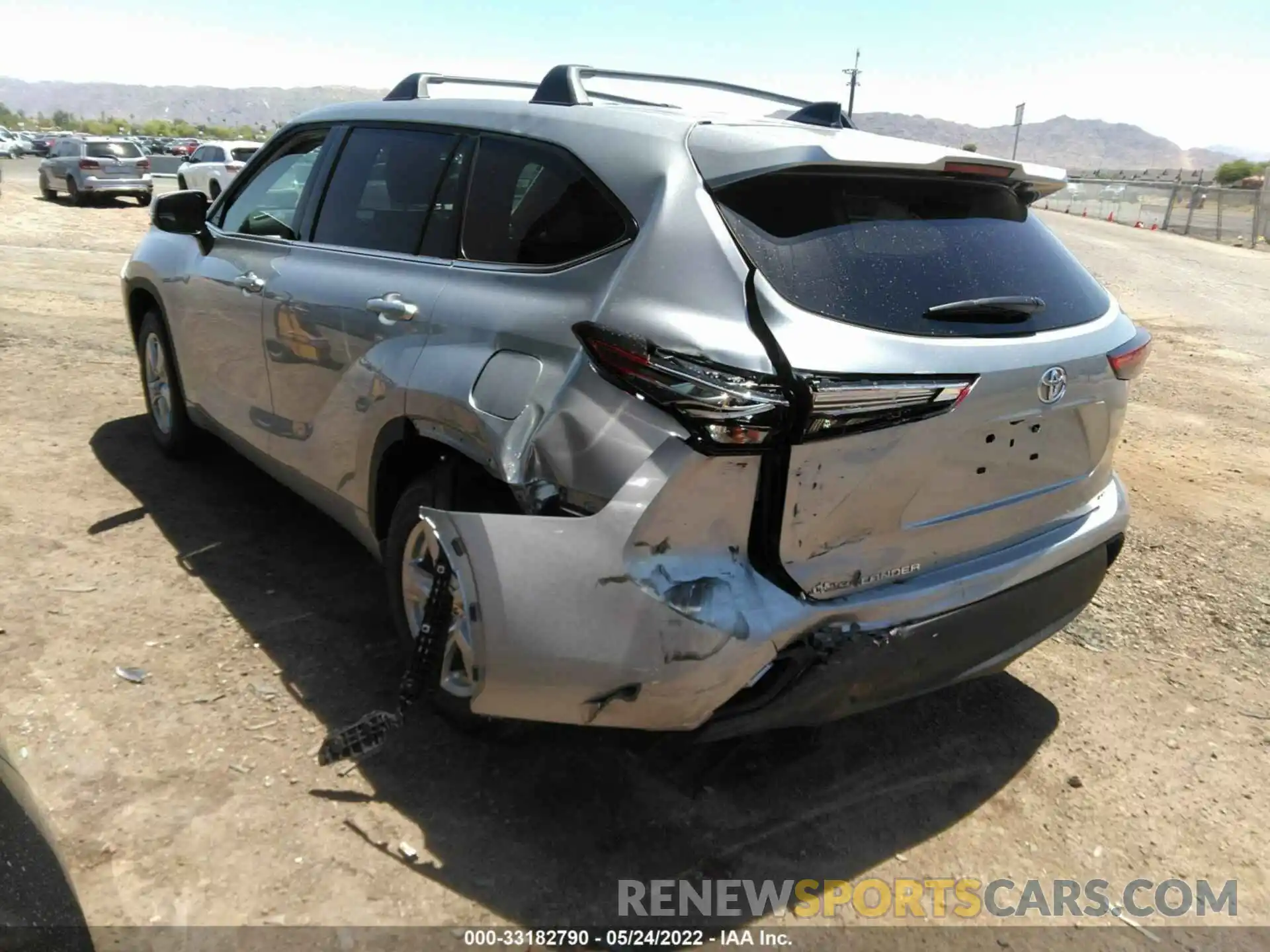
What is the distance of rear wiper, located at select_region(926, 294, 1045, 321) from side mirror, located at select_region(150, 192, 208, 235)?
3509 millimetres

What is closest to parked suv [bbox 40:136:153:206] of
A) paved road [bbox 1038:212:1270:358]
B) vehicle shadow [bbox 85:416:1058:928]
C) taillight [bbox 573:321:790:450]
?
paved road [bbox 1038:212:1270:358]

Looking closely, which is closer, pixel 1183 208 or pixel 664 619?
pixel 664 619

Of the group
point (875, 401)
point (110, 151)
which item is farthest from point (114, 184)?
point (875, 401)

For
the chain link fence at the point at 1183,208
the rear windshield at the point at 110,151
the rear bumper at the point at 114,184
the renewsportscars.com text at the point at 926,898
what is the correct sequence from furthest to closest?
the chain link fence at the point at 1183,208 → the rear windshield at the point at 110,151 → the rear bumper at the point at 114,184 → the renewsportscars.com text at the point at 926,898

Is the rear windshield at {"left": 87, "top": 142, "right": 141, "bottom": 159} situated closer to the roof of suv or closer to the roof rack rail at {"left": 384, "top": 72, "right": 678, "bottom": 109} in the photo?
the roof rack rail at {"left": 384, "top": 72, "right": 678, "bottom": 109}

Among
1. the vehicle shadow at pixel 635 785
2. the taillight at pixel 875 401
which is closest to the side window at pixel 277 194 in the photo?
the vehicle shadow at pixel 635 785

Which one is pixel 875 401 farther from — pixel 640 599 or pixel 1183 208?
pixel 1183 208

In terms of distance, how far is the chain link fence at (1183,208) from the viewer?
82.1 ft

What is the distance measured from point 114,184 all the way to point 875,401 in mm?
25647

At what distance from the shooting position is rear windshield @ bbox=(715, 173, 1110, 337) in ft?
7.72

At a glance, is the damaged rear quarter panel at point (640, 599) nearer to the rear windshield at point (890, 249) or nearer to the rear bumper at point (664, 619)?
the rear bumper at point (664, 619)

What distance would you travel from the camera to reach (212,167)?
967 inches

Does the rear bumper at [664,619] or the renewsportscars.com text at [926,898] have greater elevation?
the rear bumper at [664,619]

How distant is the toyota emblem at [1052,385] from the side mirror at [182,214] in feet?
12.3
